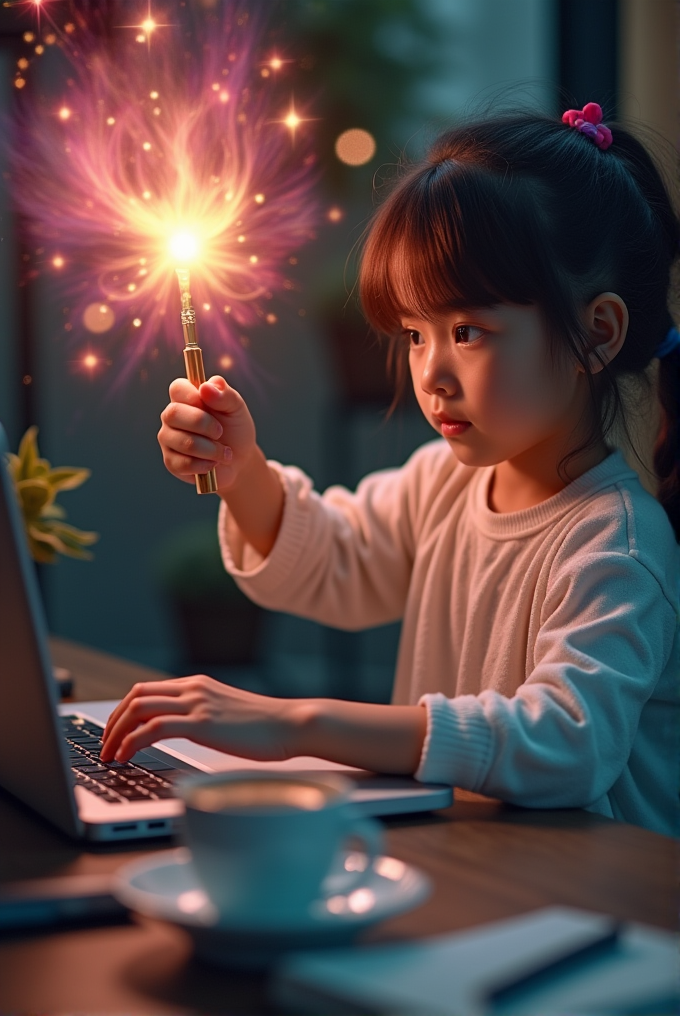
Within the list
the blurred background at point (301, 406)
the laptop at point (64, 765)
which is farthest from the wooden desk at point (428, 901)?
the blurred background at point (301, 406)

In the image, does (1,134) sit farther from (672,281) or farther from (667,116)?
(667,116)

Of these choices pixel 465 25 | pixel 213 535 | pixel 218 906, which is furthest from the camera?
pixel 213 535

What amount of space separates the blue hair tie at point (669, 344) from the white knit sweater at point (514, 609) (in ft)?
0.43

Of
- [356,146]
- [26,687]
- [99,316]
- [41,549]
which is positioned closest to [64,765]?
[26,687]

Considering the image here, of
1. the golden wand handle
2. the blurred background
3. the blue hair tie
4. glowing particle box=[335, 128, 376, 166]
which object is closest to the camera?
the golden wand handle

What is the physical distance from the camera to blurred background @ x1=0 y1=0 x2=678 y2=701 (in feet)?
10.2

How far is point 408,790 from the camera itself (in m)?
0.76

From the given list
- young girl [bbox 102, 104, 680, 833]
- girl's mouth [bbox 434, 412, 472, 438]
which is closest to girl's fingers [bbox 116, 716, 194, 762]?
young girl [bbox 102, 104, 680, 833]

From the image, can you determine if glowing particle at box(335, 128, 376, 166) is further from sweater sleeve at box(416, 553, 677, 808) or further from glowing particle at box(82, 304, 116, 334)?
sweater sleeve at box(416, 553, 677, 808)

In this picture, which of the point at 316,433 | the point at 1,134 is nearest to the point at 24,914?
the point at 1,134

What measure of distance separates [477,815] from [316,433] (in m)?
3.06

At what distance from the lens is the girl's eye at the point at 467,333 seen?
100 centimetres

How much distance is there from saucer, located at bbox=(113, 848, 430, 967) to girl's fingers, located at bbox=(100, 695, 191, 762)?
212 mm

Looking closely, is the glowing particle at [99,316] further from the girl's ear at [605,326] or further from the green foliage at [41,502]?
the girl's ear at [605,326]
